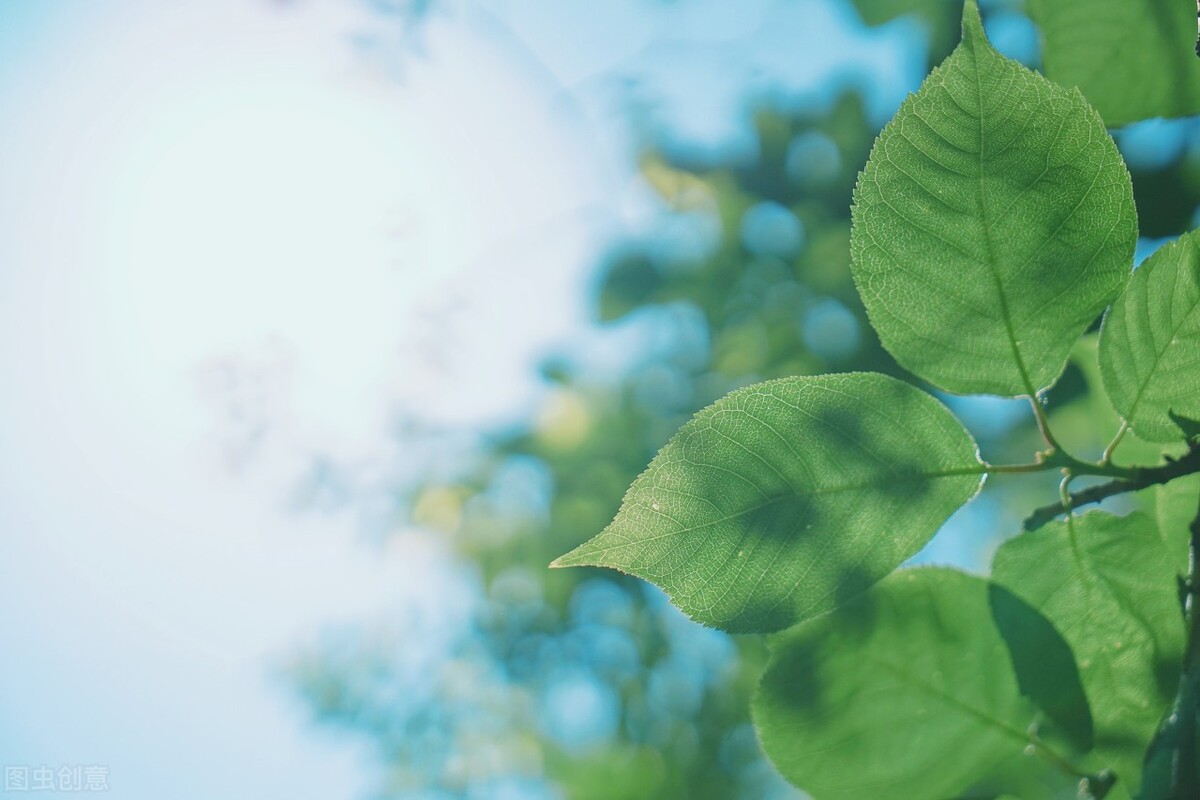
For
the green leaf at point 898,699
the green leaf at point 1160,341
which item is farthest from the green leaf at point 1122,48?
the green leaf at point 898,699

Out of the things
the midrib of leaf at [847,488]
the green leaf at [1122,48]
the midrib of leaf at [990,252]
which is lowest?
the midrib of leaf at [847,488]

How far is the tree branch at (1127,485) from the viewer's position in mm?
280

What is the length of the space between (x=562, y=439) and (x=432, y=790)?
1575mm

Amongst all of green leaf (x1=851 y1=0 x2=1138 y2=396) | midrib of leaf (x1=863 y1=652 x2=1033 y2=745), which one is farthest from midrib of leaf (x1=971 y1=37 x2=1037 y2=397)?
midrib of leaf (x1=863 y1=652 x2=1033 y2=745)

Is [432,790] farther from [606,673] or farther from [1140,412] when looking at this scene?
[1140,412]

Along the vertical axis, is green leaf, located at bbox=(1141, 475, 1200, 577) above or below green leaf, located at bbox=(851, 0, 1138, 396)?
below

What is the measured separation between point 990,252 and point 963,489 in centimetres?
9

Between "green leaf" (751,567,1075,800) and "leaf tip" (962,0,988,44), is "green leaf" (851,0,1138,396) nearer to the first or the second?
"leaf tip" (962,0,988,44)

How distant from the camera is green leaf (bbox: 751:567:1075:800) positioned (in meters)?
0.35

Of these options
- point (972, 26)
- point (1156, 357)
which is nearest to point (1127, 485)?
point (1156, 357)

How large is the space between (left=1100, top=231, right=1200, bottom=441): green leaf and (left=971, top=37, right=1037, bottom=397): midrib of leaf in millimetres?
27

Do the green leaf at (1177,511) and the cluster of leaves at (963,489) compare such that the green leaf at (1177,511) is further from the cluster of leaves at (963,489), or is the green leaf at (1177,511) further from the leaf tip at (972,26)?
the leaf tip at (972,26)

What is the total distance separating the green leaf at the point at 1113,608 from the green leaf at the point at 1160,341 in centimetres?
4

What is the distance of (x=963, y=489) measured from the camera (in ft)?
1.02
